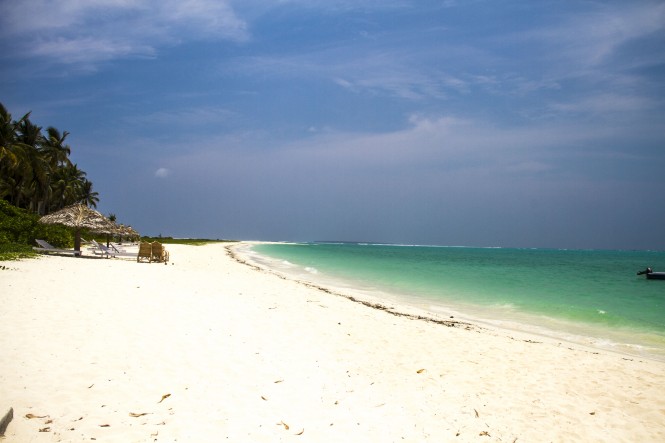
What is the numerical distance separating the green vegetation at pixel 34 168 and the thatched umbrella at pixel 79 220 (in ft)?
38.9

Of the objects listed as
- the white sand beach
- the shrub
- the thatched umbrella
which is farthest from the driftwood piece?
the thatched umbrella

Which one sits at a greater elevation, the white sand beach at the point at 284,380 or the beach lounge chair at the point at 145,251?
the beach lounge chair at the point at 145,251

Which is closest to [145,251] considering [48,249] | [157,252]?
[157,252]

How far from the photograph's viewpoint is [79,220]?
23609 millimetres

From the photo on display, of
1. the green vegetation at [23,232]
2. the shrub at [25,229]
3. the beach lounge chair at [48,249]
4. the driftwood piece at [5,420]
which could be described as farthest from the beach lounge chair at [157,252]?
the driftwood piece at [5,420]

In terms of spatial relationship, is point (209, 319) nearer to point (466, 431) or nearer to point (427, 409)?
point (427, 409)

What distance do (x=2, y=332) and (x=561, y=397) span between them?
28.7 ft

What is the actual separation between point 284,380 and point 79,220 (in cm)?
2310

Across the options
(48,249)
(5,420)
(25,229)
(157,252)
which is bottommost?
(5,420)

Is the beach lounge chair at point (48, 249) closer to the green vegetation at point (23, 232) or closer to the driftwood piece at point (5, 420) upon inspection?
the green vegetation at point (23, 232)

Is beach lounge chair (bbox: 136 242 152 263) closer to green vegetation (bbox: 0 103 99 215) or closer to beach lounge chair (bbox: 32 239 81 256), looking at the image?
beach lounge chair (bbox: 32 239 81 256)

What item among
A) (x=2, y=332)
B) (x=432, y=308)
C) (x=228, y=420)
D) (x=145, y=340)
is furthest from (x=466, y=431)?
(x=432, y=308)

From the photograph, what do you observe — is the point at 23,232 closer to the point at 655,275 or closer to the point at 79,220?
the point at 79,220

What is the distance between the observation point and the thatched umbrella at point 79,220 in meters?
23.3
